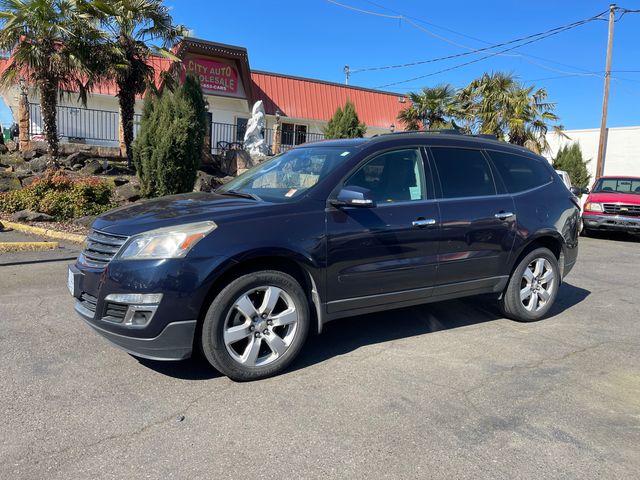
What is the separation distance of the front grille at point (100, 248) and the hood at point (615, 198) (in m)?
13.8

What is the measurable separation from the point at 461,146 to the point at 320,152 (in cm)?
138

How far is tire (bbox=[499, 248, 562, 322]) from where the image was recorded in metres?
5.23

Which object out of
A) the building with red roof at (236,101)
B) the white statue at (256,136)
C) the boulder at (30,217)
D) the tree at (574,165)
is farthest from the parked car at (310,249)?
the tree at (574,165)

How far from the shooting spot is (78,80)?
14.4 meters

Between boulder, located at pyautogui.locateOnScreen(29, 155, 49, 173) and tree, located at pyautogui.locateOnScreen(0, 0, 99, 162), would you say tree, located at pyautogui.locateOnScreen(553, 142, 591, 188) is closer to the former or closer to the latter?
tree, located at pyautogui.locateOnScreen(0, 0, 99, 162)

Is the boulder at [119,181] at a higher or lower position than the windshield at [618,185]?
lower

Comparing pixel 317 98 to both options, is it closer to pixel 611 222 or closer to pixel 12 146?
pixel 12 146

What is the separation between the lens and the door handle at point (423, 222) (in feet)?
14.1

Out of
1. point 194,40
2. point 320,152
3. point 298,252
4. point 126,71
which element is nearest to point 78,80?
point 126,71

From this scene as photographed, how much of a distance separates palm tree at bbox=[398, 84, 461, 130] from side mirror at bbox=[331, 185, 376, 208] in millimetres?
19088

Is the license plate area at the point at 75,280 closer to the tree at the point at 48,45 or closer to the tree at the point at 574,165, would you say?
the tree at the point at 48,45

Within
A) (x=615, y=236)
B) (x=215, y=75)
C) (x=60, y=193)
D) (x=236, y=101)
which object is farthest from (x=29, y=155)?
(x=615, y=236)

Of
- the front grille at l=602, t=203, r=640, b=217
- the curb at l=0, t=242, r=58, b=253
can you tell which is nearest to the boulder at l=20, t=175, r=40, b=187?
the curb at l=0, t=242, r=58, b=253

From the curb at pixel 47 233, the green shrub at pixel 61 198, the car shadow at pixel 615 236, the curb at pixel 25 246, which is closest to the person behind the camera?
the curb at pixel 25 246
